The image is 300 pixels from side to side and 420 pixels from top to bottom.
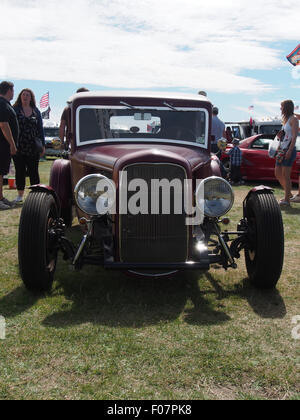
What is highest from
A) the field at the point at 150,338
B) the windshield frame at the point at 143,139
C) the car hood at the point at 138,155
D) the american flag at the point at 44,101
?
the american flag at the point at 44,101

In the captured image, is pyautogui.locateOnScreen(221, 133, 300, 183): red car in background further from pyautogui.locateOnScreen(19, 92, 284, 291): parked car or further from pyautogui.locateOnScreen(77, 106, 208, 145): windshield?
pyautogui.locateOnScreen(19, 92, 284, 291): parked car

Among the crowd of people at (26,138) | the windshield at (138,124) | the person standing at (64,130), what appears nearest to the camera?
the windshield at (138,124)

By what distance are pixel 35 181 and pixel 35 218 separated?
4.02 m

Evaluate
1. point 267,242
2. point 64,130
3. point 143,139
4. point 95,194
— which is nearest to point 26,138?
point 64,130

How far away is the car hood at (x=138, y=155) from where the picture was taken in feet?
10.9

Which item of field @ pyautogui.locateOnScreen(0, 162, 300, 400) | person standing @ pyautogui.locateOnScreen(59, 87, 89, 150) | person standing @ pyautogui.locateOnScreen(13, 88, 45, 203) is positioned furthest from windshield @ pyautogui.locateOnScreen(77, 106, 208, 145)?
person standing @ pyautogui.locateOnScreen(13, 88, 45, 203)

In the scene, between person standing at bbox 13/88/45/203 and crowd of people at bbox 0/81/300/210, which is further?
person standing at bbox 13/88/45/203

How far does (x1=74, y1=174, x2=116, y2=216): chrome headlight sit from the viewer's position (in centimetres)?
341

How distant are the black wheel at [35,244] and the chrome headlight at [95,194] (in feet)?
1.05

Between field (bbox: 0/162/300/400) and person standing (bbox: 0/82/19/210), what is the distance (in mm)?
3060

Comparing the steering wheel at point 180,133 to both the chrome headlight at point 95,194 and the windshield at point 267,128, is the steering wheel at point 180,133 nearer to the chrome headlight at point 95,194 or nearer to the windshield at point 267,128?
the chrome headlight at point 95,194

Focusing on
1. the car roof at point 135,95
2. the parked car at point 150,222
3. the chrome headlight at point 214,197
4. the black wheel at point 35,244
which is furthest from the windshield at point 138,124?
the black wheel at point 35,244

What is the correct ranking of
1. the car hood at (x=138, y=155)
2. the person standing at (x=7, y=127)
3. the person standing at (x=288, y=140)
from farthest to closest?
1. the person standing at (x=288, y=140)
2. the person standing at (x=7, y=127)
3. the car hood at (x=138, y=155)

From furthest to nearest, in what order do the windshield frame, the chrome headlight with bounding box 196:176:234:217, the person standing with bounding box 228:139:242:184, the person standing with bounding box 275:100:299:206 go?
the person standing with bounding box 228:139:242:184 → the person standing with bounding box 275:100:299:206 → the windshield frame → the chrome headlight with bounding box 196:176:234:217
